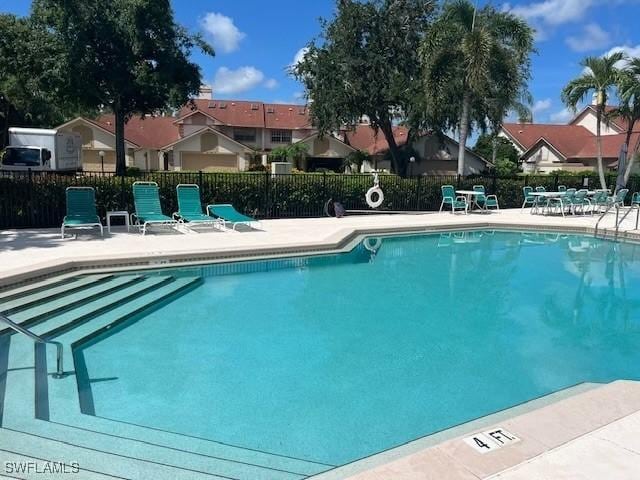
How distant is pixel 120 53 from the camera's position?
76.6ft

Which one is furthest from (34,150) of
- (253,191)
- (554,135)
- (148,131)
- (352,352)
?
(554,135)

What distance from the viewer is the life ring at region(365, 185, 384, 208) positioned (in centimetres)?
1703

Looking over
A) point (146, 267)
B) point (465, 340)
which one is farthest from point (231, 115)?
point (465, 340)

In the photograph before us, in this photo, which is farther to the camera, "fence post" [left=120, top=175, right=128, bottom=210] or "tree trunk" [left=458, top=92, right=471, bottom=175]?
"tree trunk" [left=458, top=92, right=471, bottom=175]

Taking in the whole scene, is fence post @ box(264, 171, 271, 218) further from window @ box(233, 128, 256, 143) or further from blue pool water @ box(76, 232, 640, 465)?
window @ box(233, 128, 256, 143)

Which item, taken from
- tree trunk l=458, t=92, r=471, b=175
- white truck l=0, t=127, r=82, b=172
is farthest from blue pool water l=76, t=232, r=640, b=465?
white truck l=0, t=127, r=82, b=172

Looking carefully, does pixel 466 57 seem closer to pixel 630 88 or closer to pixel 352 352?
pixel 630 88

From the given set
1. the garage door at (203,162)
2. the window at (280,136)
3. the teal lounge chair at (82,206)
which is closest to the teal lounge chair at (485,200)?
the teal lounge chair at (82,206)

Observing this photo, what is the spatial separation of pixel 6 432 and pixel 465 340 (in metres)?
4.91

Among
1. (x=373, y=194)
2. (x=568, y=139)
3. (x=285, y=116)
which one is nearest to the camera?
(x=373, y=194)

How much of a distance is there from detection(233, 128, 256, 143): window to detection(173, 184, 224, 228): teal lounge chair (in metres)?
30.9

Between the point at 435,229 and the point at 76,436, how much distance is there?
12.9 metres

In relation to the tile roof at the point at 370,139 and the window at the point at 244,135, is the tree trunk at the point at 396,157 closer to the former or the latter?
the tile roof at the point at 370,139

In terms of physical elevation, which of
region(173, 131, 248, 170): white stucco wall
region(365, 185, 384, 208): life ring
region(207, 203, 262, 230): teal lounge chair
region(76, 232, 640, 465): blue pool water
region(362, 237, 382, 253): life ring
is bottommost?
region(76, 232, 640, 465): blue pool water
